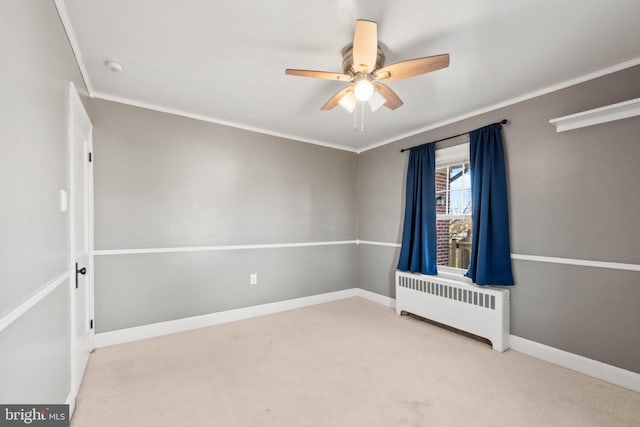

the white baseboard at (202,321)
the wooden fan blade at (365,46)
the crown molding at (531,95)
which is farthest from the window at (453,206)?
the wooden fan blade at (365,46)

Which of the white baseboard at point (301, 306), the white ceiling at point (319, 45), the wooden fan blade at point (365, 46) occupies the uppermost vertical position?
the white ceiling at point (319, 45)

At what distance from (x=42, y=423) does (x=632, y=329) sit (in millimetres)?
3670

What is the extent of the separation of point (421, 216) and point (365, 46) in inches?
94.0

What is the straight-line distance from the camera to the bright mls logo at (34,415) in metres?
0.95

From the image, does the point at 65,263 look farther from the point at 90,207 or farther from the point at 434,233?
the point at 434,233

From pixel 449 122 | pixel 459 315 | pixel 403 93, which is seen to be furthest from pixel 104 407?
pixel 449 122

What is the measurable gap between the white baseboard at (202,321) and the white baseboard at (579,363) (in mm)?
2394

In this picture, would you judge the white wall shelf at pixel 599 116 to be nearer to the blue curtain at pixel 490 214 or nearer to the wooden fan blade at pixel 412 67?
the blue curtain at pixel 490 214

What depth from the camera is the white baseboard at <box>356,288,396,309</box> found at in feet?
13.1

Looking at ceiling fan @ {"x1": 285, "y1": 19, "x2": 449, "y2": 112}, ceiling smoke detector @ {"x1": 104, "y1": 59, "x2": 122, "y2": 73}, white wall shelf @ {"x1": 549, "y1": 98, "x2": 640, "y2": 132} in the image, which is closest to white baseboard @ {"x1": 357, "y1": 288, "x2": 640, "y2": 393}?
white wall shelf @ {"x1": 549, "y1": 98, "x2": 640, "y2": 132}

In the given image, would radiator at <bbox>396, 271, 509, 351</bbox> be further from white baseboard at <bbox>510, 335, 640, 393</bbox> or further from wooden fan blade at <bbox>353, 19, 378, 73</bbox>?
wooden fan blade at <bbox>353, 19, 378, 73</bbox>

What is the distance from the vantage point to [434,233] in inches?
135

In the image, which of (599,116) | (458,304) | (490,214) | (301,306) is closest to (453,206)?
(490,214)

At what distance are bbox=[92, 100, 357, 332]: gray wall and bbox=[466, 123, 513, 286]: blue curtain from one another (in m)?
2.04
